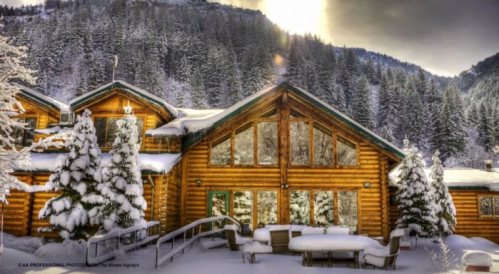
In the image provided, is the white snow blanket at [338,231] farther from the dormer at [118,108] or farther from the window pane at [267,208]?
the dormer at [118,108]

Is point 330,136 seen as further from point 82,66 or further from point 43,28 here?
point 43,28

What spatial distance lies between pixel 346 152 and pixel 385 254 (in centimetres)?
942

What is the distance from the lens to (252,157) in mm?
19703

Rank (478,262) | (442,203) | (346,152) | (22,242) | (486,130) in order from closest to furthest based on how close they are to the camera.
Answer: (478,262), (22,242), (346,152), (442,203), (486,130)

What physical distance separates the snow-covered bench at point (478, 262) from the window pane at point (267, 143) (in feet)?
34.4

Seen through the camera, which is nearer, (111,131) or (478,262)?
(478,262)

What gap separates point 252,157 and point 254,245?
8.20m

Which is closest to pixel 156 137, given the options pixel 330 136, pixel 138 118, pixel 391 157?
pixel 138 118

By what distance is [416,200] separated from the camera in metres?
20.3

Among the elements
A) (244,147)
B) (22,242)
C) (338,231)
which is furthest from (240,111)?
(22,242)

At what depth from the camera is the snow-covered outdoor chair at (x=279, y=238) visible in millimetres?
13898

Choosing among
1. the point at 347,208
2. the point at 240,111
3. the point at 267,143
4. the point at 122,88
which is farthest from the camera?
the point at 122,88

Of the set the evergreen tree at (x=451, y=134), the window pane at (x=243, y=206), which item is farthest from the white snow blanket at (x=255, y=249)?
the evergreen tree at (x=451, y=134)

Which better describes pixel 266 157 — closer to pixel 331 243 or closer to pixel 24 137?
pixel 331 243
